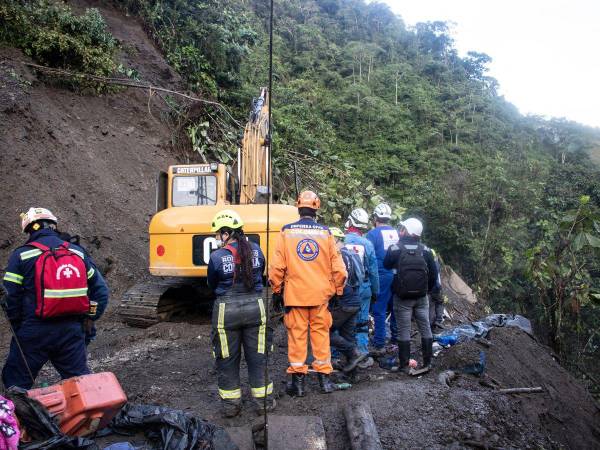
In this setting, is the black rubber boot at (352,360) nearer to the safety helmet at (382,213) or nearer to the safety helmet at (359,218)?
the safety helmet at (359,218)

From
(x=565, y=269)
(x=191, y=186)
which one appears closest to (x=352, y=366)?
(x=191, y=186)

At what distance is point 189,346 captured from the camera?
686 centimetres

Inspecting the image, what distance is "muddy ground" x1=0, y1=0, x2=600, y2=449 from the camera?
14.9 feet

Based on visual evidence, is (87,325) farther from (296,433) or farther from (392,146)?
(392,146)

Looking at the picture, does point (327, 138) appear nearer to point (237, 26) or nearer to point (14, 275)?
point (237, 26)

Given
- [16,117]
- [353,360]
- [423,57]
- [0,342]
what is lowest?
[0,342]

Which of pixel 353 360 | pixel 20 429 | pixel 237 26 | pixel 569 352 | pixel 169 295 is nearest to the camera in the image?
pixel 20 429

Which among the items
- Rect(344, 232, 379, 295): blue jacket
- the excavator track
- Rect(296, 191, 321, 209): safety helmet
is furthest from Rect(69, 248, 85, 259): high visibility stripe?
the excavator track

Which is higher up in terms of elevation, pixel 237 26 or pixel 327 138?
pixel 237 26

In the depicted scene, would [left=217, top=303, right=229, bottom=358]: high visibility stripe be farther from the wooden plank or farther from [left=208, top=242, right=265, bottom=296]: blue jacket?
the wooden plank

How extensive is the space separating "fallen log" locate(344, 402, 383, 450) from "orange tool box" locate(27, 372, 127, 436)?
1759 mm

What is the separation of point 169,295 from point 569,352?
1096 cm

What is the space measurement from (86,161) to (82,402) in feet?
29.8

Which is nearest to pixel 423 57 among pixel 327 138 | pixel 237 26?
pixel 327 138
